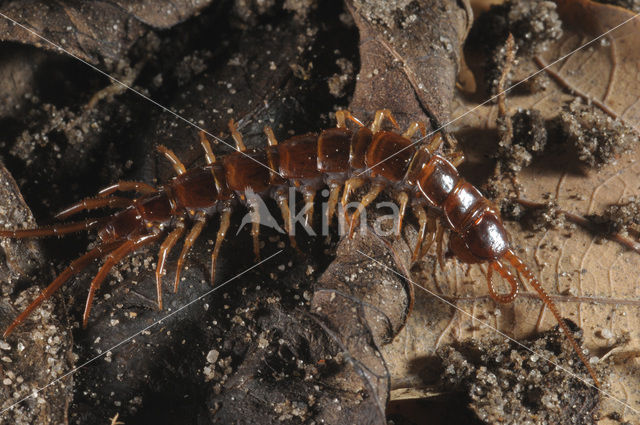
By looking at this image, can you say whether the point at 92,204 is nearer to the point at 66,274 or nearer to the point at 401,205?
the point at 66,274

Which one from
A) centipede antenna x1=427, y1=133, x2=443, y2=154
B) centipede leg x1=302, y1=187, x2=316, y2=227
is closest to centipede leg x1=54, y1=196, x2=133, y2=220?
centipede leg x1=302, y1=187, x2=316, y2=227

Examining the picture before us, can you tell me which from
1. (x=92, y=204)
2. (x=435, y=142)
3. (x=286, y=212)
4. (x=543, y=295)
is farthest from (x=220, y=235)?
(x=543, y=295)

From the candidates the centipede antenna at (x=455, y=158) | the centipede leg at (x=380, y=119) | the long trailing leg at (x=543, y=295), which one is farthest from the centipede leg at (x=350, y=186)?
the long trailing leg at (x=543, y=295)

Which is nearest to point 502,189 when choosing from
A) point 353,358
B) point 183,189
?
point 353,358

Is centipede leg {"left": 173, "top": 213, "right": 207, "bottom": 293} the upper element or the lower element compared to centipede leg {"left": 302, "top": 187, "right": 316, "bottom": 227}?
lower

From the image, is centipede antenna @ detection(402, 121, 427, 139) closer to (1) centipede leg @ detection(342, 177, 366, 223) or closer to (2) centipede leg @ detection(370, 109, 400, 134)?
(2) centipede leg @ detection(370, 109, 400, 134)
